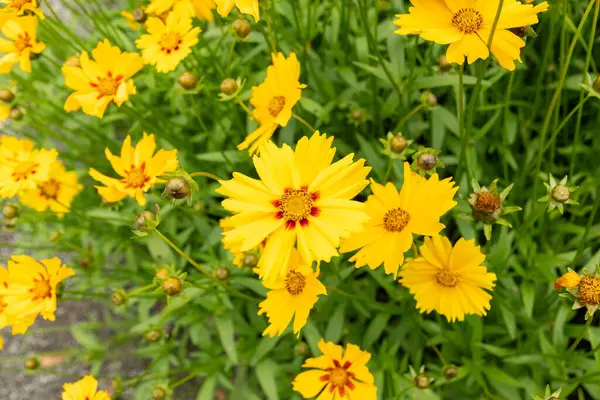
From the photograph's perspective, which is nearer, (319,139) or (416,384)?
(319,139)

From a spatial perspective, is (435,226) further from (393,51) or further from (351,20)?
(351,20)

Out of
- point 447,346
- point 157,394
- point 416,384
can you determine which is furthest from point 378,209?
point 157,394

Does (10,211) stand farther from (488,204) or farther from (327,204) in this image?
(488,204)

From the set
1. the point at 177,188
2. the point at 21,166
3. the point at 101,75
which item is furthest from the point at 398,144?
the point at 21,166

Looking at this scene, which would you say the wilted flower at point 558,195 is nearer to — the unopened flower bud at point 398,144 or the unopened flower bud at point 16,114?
the unopened flower bud at point 398,144

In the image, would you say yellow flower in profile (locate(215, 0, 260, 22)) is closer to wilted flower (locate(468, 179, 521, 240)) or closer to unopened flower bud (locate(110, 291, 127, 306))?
wilted flower (locate(468, 179, 521, 240))

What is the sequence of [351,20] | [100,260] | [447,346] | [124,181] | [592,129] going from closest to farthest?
[124,181]
[447,346]
[592,129]
[351,20]
[100,260]

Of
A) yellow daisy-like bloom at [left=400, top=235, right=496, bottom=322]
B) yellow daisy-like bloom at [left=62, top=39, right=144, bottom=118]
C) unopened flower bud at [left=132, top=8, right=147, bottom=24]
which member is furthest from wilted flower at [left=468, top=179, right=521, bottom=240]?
unopened flower bud at [left=132, top=8, right=147, bottom=24]
